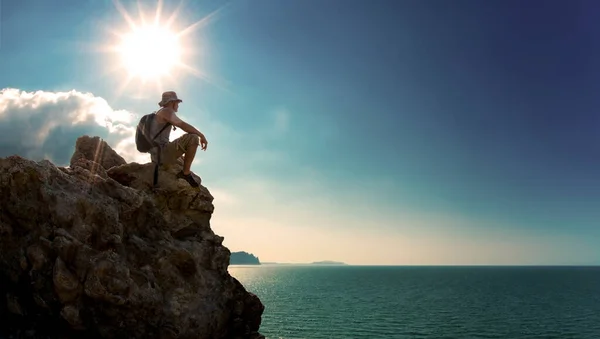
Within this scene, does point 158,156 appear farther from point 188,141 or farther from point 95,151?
point 95,151

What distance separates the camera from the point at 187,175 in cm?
1628

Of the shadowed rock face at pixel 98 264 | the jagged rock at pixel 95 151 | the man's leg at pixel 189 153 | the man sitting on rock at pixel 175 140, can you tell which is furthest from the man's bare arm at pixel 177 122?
the jagged rock at pixel 95 151

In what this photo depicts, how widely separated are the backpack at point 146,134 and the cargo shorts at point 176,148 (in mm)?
487

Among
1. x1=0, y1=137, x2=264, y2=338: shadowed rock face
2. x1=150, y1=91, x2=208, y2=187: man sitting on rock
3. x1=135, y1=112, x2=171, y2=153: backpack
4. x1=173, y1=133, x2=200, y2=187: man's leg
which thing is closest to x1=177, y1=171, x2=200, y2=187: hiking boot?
x1=150, y1=91, x2=208, y2=187: man sitting on rock

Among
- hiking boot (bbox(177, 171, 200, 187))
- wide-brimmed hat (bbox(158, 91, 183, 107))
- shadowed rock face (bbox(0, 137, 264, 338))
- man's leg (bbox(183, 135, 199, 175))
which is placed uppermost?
wide-brimmed hat (bbox(158, 91, 183, 107))

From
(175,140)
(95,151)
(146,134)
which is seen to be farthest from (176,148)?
(95,151)

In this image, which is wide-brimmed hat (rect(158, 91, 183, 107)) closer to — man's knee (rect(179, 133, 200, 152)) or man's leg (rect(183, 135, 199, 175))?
man's knee (rect(179, 133, 200, 152))

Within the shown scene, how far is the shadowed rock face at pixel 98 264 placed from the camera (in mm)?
11609

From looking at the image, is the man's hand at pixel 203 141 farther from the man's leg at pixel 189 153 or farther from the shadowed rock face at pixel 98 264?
the shadowed rock face at pixel 98 264

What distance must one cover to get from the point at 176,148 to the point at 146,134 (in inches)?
56.9

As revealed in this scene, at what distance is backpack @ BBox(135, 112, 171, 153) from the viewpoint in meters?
15.6

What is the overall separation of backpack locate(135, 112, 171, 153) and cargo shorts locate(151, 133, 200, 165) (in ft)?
1.60

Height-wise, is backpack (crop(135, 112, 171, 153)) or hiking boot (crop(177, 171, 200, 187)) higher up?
backpack (crop(135, 112, 171, 153))

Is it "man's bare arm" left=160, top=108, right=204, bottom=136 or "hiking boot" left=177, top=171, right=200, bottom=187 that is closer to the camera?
"man's bare arm" left=160, top=108, right=204, bottom=136
